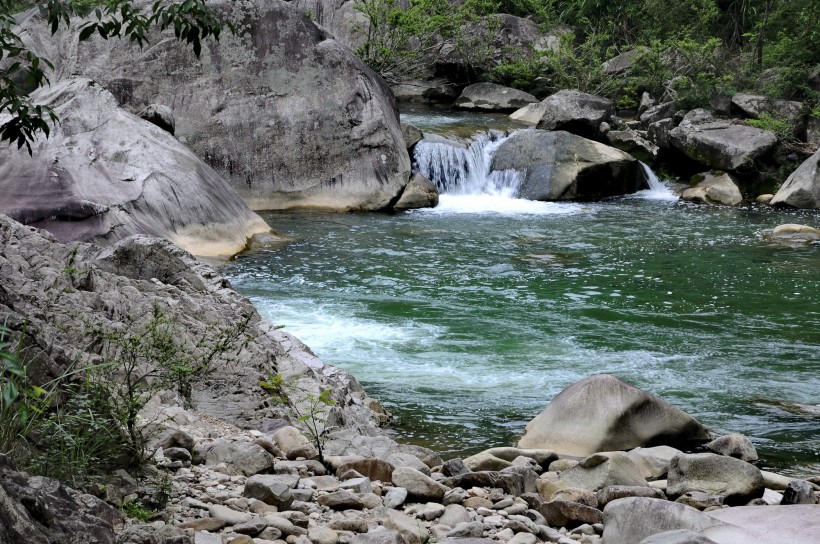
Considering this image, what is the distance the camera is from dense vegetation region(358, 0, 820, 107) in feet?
73.1

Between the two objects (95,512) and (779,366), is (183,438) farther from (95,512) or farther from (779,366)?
(779,366)

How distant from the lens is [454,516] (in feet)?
13.6

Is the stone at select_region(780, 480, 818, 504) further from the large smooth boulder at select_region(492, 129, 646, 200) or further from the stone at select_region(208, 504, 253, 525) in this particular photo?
the large smooth boulder at select_region(492, 129, 646, 200)

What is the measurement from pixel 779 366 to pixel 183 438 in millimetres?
6164

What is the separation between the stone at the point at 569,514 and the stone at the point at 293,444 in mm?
1228

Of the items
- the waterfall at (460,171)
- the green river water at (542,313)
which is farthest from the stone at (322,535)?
the waterfall at (460,171)

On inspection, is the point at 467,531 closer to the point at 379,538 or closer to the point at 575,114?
the point at 379,538

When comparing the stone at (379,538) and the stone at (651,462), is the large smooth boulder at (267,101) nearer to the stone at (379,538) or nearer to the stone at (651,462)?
the stone at (651,462)

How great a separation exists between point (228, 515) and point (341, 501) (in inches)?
22.7

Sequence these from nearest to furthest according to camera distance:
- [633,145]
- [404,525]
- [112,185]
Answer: [404,525]
[112,185]
[633,145]

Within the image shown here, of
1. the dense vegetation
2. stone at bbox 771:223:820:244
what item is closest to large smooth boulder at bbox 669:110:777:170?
the dense vegetation

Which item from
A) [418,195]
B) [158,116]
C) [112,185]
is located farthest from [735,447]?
[418,195]

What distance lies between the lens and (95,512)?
10.4ft

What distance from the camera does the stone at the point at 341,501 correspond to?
13.3 ft
